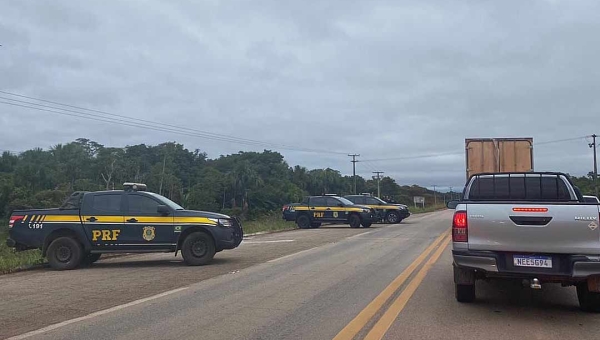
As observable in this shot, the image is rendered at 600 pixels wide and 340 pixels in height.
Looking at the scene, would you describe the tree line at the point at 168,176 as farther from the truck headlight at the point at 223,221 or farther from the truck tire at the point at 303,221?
the truck headlight at the point at 223,221

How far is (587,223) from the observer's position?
668 cm

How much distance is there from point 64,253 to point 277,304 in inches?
260

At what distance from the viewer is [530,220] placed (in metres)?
6.91

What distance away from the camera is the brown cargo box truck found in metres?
20.5

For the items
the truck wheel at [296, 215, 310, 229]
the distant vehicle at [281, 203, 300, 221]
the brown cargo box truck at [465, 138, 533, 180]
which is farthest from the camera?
the distant vehicle at [281, 203, 300, 221]

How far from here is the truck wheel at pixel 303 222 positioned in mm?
28797

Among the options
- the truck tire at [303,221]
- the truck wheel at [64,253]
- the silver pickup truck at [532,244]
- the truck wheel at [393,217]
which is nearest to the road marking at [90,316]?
the truck wheel at [64,253]

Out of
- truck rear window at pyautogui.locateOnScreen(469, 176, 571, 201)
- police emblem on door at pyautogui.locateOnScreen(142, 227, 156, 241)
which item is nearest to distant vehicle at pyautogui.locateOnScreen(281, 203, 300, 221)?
police emblem on door at pyautogui.locateOnScreen(142, 227, 156, 241)

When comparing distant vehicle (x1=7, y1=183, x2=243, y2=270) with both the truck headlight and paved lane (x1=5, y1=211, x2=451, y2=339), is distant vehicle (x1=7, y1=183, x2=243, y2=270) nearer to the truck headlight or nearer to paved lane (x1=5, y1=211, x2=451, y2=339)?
the truck headlight

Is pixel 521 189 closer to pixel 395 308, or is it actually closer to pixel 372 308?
pixel 395 308

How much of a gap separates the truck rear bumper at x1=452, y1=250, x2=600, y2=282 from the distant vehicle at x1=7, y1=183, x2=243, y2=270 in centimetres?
683

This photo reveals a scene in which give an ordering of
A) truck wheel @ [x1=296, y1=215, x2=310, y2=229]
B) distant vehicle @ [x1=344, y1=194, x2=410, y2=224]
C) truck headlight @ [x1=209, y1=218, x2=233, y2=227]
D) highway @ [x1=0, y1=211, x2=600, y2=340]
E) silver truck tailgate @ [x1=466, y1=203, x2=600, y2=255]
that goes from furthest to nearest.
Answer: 1. distant vehicle @ [x1=344, y1=194, x2=410, y2=224]
2. truck wheel @ [x1=296, y1=215, x2=310, y2=229]
3. truck headlight @ [x1=209, y1=218, x2=233, y2=227]
4. silver truck tailgate @ [x1=466, y1=203, x2=600, y2=255]
5. highway @ [x1=0, y1=211, x2=600, y2=340]

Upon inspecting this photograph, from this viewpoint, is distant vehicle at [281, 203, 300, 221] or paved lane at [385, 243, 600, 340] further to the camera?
distant vehicle at [281, 203, 300, 221]

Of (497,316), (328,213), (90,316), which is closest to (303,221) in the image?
(328,213)
